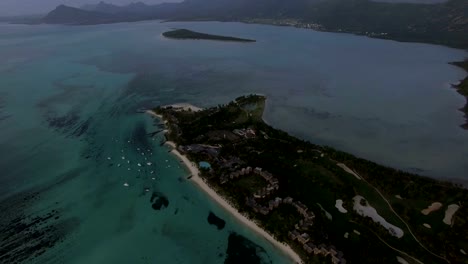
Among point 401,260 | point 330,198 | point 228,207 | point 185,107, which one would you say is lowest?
point 185,107

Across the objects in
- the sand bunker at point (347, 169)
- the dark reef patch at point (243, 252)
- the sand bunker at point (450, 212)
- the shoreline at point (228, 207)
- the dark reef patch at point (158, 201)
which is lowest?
the dark reef patch at point (158, 201)

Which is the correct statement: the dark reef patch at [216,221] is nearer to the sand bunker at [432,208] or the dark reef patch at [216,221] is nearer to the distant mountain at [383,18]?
the sand bunker at [432,208]

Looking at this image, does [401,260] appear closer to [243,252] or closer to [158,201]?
[243,252]

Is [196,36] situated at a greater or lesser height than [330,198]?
lesser

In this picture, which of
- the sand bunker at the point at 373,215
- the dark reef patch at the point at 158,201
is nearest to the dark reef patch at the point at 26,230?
the dark reef patch at the point at 158,201

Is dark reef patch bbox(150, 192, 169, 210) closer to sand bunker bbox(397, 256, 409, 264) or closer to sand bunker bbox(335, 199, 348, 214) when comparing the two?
sand bunker bbox(335, 199, 348, 214)

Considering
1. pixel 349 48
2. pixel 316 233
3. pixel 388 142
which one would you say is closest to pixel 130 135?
pixel 316 233

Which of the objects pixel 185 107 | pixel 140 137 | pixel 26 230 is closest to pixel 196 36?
pixel 185 107
